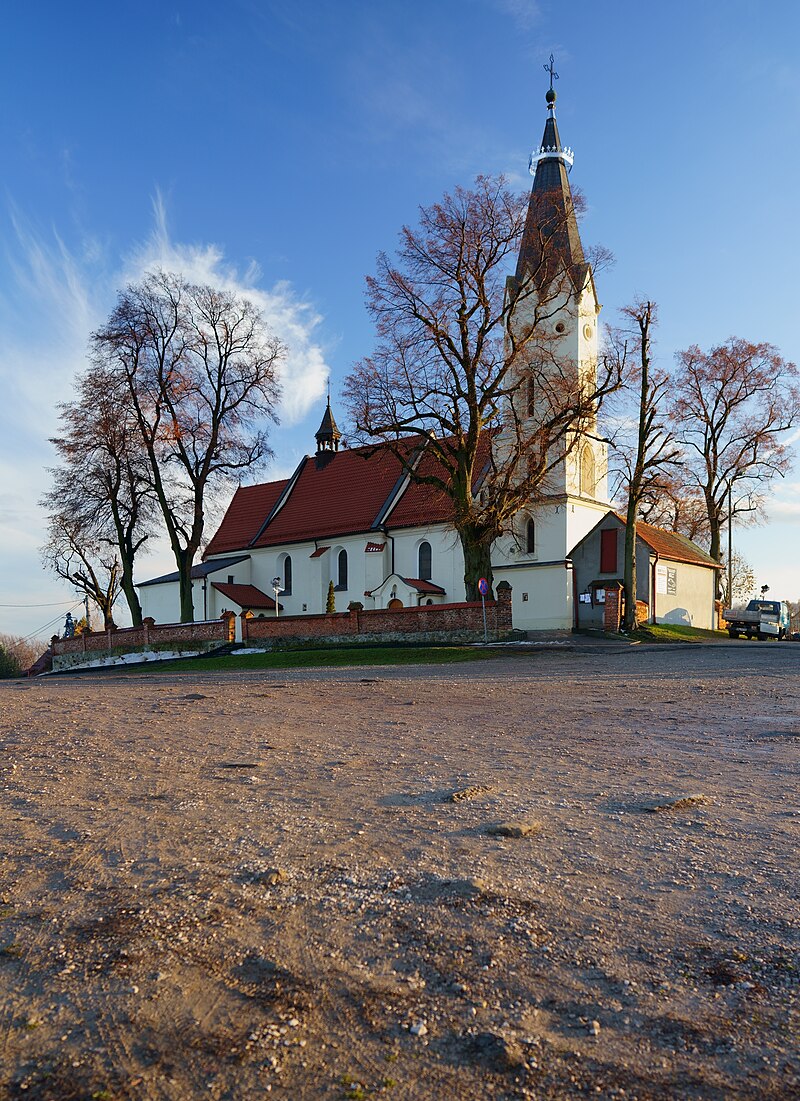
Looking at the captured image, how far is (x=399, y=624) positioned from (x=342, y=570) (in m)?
15.5

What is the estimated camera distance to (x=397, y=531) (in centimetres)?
4338

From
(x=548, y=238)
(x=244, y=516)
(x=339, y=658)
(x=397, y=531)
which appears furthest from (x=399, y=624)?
(x=244, y=516)

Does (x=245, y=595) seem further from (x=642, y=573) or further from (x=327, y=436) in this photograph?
(x=642, y=573)

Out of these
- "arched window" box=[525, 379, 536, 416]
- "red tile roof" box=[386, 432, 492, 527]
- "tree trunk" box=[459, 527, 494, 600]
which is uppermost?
"arched window" box=[525, 379, 536, 416]

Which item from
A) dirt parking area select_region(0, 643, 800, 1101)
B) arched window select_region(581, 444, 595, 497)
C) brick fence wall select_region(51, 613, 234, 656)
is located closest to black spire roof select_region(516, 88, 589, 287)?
arched window select_region(581, 444, 595, 497)

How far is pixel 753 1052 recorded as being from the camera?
107 inches

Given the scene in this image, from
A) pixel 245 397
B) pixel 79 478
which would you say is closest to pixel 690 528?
pixel 245 397

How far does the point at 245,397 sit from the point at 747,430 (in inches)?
947

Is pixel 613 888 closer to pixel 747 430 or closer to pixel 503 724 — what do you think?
pixel 503 724

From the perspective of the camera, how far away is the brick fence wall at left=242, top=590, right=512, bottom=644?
29.4 metres

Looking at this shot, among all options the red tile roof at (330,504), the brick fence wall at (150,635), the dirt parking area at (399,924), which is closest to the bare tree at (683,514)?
the red tile roof at (330,504)

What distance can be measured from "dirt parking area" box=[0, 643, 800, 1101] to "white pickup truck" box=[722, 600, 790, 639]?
32.8m

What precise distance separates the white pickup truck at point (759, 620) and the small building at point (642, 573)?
6.96 feet

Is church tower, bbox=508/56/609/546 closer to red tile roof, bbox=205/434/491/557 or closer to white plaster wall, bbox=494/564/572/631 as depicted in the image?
white plaster wall, bbox=494/564/572/631
